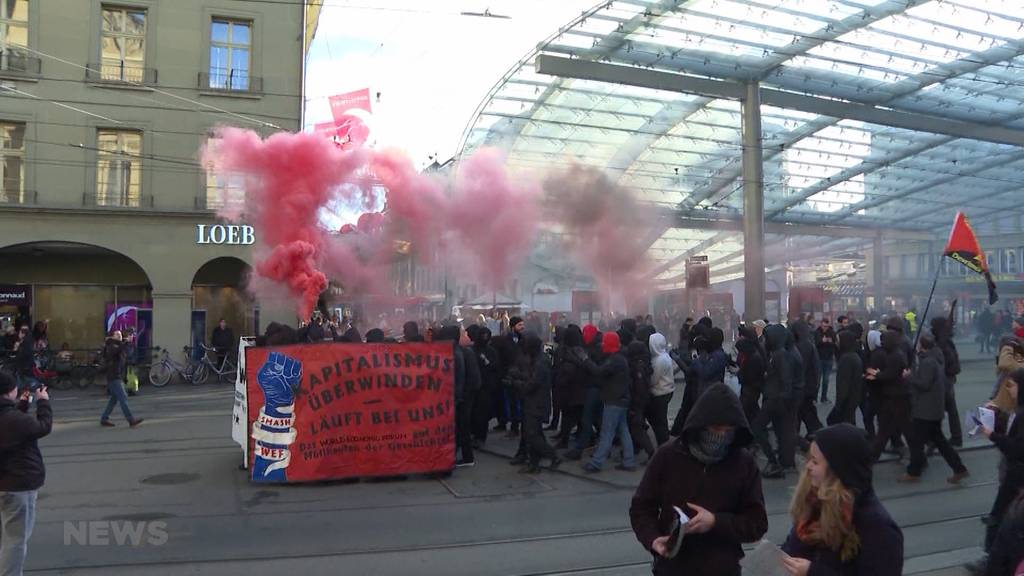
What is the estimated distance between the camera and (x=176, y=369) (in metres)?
18.9

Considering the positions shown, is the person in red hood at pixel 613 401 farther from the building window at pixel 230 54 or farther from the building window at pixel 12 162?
the building window at pixel 12 162

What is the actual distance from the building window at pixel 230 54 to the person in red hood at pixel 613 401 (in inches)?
637

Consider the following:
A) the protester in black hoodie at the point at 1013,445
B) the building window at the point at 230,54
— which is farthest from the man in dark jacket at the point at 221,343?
the protester in black hoodie at the point at 1013,445

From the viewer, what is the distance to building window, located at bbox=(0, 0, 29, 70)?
18.8m

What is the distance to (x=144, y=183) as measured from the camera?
19.7 metres

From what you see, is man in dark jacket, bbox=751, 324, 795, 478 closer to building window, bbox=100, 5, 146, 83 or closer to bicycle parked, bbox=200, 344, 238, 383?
bicycle parked, bbox=200, 344, 238, 383

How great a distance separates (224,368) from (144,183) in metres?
5.53

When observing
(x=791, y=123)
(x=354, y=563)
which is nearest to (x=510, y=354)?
(x=354, y=563)

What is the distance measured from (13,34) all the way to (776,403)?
824 inches

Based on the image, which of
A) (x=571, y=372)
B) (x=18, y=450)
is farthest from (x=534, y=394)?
(x=18, y=450)

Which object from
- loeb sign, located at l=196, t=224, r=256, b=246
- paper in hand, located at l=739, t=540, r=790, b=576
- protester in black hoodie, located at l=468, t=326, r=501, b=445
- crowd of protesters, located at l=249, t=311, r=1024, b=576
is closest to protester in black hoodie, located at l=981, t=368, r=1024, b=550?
crowd of protesters, located at l=249, t=311, r=1024, b=576

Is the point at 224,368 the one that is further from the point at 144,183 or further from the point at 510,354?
the point at 510,354

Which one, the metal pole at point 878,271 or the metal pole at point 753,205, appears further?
the metal pole at point 878,271

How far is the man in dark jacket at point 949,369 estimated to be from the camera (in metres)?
9.52
